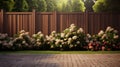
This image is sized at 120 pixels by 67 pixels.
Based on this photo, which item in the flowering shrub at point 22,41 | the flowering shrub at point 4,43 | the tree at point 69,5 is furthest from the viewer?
the tree at point 69,5

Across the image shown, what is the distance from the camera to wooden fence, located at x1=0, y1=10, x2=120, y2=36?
2434cm

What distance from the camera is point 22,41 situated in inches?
877

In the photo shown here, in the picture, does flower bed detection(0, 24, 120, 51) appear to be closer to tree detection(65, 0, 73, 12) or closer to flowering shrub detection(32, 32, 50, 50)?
flowering shrub detection(32, 32, 50, 50)

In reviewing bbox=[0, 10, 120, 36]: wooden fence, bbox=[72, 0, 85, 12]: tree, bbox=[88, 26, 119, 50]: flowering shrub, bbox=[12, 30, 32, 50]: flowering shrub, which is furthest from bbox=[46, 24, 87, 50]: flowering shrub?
bbox=[72, 0, 85, 12]: tree

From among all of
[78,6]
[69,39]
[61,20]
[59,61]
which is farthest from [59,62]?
[78,6]

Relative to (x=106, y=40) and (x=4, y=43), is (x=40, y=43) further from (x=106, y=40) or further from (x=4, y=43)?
(x=106, y=40)

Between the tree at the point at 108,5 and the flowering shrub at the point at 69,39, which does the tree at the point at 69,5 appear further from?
the flowering shrub at the point at 69,39

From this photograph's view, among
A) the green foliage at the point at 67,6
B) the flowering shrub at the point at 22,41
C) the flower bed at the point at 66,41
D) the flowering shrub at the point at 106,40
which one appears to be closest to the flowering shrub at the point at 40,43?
the flower bed at the point at 66,41

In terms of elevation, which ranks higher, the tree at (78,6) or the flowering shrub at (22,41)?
the tree at (78,6)

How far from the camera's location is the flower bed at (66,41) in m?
22.0

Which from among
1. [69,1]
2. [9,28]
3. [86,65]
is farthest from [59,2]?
[86,65]

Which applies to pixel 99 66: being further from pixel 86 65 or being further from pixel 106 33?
pixel 106 33

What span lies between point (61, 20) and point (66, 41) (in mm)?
2393

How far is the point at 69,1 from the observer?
7206 cm
